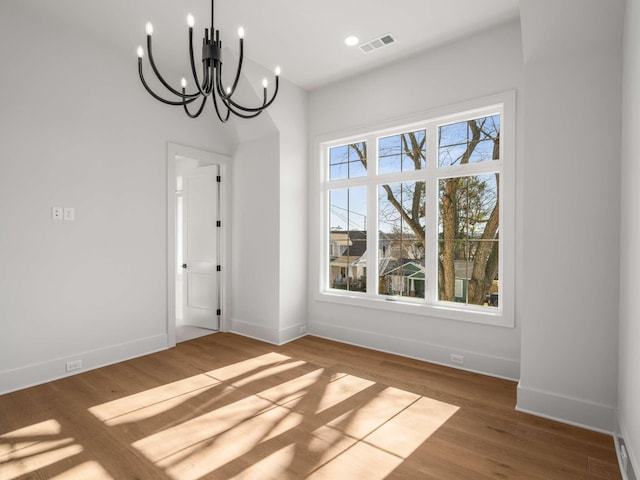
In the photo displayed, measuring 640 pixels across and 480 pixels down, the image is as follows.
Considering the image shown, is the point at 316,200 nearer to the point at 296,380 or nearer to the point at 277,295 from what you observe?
the point at 277,295

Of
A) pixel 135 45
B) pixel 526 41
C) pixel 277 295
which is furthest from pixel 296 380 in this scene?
pixel 135 45

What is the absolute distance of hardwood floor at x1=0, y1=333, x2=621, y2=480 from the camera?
196 centimetres

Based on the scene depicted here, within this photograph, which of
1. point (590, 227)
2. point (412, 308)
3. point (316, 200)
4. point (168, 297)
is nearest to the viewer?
point (590, 227)

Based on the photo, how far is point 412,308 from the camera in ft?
12.1

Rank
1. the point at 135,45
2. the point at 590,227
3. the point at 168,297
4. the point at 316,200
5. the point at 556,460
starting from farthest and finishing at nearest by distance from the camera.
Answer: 1. the point at 316,200
2. the point at 168,297
3. the point at 135,45
4. the point at 590,227
5. the point at 556,460

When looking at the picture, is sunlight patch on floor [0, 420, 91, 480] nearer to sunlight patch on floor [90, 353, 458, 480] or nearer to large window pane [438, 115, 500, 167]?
sunlight patch on floor [90, 353, 458, 480]

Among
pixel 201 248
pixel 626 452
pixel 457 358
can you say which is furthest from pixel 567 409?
pixel 201 248

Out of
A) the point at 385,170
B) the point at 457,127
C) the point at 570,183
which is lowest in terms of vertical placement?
the point at 570,183

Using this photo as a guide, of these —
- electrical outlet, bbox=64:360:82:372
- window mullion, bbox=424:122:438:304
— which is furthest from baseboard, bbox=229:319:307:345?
electrical outlet, bbox=64:360:82:372

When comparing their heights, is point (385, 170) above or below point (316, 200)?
above

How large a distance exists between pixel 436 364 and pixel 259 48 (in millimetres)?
3689

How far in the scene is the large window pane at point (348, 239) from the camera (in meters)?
4.24

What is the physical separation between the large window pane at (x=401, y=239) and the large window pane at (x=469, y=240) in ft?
0.77

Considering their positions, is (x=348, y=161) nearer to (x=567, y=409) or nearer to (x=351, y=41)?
(x=351, y=41)
